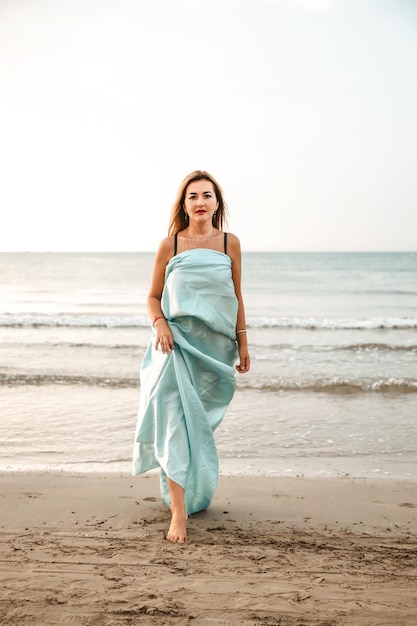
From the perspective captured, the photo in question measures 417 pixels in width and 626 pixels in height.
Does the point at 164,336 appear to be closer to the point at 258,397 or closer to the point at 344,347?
the point at 258,397

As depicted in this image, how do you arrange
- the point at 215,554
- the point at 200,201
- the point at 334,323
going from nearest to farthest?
the point at 215,554
the point at 200,201
the point at 334,323

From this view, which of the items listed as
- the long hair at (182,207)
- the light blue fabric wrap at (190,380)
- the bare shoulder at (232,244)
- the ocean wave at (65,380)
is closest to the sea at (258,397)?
the ocean wave at (65,380)

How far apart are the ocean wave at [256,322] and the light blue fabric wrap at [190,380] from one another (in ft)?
38.6

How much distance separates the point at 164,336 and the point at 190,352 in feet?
0.59

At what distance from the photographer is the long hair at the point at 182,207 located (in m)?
3.74

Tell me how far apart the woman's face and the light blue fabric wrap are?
0.70ft

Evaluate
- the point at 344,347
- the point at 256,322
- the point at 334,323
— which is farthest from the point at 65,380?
the point at 334,323

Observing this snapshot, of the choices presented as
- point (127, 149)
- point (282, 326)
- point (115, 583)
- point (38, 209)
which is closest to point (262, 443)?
point (115, 583)

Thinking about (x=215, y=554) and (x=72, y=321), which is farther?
(x=72, y=321)

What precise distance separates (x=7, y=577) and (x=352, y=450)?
11.5 ft

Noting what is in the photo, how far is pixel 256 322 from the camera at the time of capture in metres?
16.2

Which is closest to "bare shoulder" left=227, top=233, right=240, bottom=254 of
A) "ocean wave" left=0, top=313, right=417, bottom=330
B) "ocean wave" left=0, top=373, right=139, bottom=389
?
"ocean wave" left=0, top=373, right=139, bottom=389

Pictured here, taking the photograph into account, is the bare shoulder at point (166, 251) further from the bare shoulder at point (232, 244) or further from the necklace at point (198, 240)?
the bare shoulder at point (232, 244)

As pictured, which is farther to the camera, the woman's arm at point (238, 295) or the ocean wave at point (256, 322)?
the ocean wave at point (256, 322)
